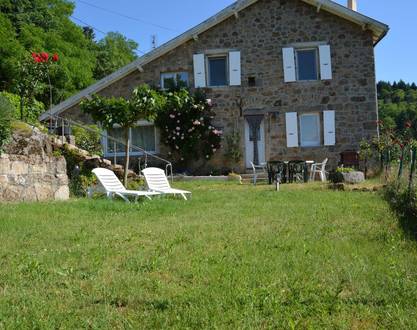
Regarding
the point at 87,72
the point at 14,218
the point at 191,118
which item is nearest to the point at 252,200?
the point at 14,218

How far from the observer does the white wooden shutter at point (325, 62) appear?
56.9ft

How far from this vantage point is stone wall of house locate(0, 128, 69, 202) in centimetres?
883

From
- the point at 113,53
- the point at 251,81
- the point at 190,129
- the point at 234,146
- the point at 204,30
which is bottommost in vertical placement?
the point at 234,146

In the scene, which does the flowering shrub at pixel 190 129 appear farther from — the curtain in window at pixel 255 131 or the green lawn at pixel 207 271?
the green lawn at pixel 207 271

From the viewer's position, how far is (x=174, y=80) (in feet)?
59.1

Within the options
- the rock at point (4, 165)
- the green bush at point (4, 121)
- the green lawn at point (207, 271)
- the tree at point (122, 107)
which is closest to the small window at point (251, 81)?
the tree at point (122, 107)

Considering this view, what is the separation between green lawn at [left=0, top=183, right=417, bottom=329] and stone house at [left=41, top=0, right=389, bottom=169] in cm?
1039

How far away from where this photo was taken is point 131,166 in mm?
17859

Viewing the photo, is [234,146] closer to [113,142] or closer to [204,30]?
[204,30]

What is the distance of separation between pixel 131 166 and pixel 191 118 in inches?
104

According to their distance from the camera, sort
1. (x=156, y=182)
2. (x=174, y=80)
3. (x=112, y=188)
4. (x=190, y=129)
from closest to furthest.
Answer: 1. (x=112, y=188)
2. (x=156, y=182)
3. (x=190, y=129)
4. (x=174, y=80)

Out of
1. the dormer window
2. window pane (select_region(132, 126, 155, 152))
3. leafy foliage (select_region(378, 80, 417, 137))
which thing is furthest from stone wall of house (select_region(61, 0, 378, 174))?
leafy foliage (select_region(378, 80, 417, 137))


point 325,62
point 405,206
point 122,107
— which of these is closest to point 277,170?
point 325,62

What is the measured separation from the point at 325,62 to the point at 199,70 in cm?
424
